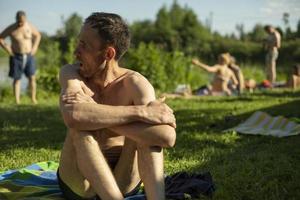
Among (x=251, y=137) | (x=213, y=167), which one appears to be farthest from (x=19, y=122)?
(x=213, y=167)

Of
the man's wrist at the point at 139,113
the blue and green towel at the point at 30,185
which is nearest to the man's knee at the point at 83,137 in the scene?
the man's wrist at the point at 139,113

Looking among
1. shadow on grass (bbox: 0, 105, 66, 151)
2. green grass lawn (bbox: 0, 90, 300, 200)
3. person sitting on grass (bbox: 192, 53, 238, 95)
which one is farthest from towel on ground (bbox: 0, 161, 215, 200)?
person sitting on grass (bbox: 192, 53, 238, 95)

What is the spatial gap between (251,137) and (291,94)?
717cm

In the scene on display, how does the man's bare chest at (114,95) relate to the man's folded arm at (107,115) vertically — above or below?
above

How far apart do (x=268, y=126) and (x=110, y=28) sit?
4431 mm

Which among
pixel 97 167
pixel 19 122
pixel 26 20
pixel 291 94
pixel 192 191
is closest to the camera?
pixel 97 167

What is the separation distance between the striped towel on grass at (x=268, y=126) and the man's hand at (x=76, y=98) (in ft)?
12.8

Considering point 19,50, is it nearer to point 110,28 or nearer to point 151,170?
point 110,28

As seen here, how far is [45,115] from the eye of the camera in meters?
8.98

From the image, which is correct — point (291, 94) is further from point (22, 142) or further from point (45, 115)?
point (22, 142)

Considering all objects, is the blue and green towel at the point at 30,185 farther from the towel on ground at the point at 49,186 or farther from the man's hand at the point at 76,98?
the man's hand at the point at 76,98

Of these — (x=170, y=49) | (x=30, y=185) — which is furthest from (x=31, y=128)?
(x=170, y=49)

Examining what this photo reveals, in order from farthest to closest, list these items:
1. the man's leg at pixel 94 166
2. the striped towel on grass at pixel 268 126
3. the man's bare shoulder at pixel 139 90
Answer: the striped towel on grass at pixel 268 126
the man's bare shoulder at pixel 139 90
the man's leg at pixel 94 166

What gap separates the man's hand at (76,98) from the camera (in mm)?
2997
